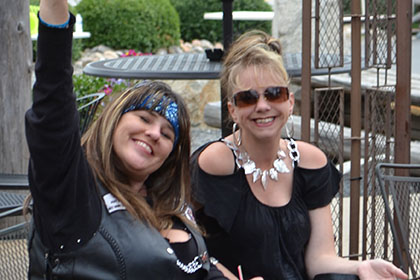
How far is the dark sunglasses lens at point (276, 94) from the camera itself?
2.52 meters

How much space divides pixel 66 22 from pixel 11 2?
3.18 metres

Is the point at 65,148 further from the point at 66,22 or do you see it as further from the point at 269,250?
the point at 269,250

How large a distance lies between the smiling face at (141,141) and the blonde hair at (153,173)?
2cm

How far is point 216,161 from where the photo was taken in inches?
102

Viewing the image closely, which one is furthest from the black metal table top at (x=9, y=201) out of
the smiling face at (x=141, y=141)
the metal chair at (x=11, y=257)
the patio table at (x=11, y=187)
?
the smiling face at (x=141, y=141)

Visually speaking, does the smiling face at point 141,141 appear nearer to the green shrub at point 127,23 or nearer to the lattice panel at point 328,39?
the lattice panel at point 328,39

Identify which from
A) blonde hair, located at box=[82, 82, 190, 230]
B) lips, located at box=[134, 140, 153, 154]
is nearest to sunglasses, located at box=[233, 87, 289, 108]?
blonde hair, located at box=[82, 82, 190, 230]

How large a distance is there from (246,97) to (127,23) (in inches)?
396

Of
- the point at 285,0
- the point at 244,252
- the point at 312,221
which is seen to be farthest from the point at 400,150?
the point at 285,0

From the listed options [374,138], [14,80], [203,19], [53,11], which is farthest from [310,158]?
[203,19]

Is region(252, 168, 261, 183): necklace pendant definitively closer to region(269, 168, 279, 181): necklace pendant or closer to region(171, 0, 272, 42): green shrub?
region(269, 168, 279, 181): necklace pendant

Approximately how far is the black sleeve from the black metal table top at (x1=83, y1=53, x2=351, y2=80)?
152cm

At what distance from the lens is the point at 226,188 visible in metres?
2.56

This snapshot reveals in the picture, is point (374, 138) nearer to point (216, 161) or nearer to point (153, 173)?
point (216, 161)
